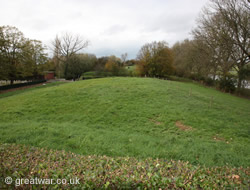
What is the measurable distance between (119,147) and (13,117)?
302 inches

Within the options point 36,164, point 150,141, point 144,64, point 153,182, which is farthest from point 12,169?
point 144,64

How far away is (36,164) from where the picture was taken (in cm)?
282

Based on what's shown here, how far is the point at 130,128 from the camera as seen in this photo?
7.39 metres

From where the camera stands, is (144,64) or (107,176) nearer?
(107,176)

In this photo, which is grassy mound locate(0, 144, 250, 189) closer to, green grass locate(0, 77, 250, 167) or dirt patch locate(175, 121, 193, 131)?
green grass locate(0, 77, 250, 167)

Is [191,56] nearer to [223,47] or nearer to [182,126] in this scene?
[223,47]

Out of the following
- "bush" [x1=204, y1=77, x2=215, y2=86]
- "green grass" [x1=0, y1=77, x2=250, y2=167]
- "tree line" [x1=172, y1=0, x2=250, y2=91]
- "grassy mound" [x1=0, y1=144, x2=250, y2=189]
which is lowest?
"green grass" [x1=0, y1=77, x2=250, y2=167]

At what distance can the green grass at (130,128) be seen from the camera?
5.05m

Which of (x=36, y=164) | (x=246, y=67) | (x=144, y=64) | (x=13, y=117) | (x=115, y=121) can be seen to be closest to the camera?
(x=36, y=164)

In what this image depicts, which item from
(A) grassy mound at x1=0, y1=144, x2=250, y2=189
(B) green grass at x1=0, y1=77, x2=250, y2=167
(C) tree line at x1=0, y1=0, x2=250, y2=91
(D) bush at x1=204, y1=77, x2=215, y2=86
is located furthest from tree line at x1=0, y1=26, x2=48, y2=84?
(D) bush at x1=204, y1=77, x2=215, y2=86

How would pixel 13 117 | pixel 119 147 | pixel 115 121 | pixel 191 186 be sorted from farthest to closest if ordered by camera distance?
pixel 13 117 → pixel 115 121 → pixel 119 147 → pixel 191 186

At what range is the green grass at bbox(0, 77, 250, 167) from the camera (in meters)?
5.05

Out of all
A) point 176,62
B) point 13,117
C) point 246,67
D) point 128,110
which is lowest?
point 13,117

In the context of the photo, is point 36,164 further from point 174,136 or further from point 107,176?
point 174,136
